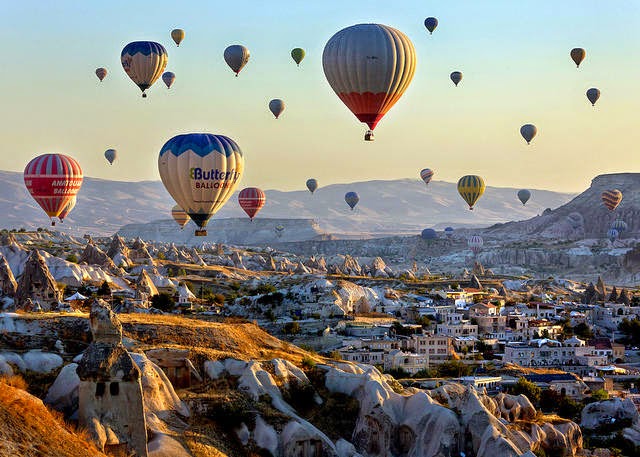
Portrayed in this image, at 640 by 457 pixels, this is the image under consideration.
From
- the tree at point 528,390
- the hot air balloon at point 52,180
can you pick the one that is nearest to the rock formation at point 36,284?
the hot air balloon at point 52,180

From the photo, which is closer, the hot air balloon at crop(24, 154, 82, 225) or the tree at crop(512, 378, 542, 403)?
the tree at crop(512, 378, 542, 403)

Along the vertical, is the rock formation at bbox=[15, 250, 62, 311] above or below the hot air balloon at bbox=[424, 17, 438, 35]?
below

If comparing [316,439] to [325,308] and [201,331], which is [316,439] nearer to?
[201,331]

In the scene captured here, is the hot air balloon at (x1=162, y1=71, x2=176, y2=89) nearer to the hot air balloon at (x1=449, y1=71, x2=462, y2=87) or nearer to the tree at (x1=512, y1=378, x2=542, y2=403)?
the hot air balloon at (x1=449, y1=71, x2=462, y2=87)

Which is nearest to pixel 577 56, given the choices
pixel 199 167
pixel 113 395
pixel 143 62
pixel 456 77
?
pixel 456 77

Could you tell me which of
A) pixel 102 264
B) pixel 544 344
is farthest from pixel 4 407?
pixel 102 264

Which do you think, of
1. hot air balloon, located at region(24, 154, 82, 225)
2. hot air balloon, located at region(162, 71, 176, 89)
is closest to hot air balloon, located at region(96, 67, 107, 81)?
hot air balloon, located at region(162, 71, 176, 89)
